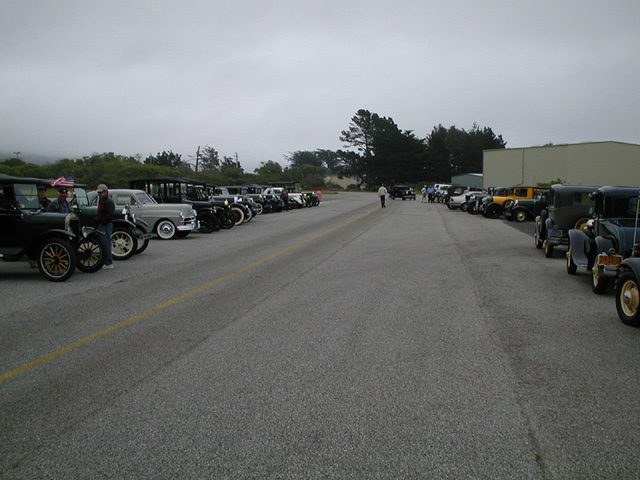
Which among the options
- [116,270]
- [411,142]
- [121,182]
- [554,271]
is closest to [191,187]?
[116,270]

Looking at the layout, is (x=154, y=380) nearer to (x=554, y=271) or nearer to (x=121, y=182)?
(x=554, y=271)

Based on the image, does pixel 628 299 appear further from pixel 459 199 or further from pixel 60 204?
pixel 459 199

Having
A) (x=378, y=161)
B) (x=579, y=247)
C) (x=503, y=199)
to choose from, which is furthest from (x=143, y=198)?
(x=378, y=161)

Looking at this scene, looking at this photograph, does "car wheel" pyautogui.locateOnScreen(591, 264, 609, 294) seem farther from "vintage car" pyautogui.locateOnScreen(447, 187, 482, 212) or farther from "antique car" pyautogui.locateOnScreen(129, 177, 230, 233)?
"vintage car" pyautogui.locateOnScreen(447, 187, 482, 212)

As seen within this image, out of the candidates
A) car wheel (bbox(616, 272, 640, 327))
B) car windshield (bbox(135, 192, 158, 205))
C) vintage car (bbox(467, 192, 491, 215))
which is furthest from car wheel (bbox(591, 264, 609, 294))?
vintage car (bbox(467, 192, 491, 215))

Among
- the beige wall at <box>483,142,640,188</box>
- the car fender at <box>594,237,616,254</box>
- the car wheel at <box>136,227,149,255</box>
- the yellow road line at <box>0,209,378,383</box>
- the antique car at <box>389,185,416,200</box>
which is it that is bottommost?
the antique car at <box>389,185,416,200</box>

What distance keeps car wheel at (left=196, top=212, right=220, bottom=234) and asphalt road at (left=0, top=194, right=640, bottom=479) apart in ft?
38.0

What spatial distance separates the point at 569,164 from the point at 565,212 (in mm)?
42347

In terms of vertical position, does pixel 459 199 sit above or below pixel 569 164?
below

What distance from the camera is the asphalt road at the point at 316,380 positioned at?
11.4ft

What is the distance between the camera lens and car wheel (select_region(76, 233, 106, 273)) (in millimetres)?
11242

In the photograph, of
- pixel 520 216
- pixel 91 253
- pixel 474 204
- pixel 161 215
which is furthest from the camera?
pixel 474 204

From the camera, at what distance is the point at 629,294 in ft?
22.9

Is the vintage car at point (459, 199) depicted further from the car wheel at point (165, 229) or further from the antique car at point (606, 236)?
the antique car at point (606, 236)
